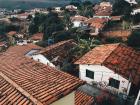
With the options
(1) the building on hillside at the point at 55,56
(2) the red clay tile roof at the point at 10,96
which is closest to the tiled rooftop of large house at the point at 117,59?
(1) the building on hillside at the point at 55,56

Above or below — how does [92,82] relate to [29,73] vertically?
below

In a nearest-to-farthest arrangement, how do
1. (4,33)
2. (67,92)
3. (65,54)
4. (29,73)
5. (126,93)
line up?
(67,92) → (29,73) → (126,93) → (65,54) → (4,33)

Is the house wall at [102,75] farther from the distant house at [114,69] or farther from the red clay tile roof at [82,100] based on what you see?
the red clay tile roof at [82,100]

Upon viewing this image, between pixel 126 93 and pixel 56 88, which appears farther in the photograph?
pixel 126 93

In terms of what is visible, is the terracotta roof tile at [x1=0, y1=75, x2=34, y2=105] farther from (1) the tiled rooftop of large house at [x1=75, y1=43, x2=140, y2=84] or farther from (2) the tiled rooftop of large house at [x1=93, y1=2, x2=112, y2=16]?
(2) the tiled rooftop of large house at [x1=93, y1=2, x2=112, y2=16]

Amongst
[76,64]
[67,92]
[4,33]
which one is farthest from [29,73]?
[4,33]

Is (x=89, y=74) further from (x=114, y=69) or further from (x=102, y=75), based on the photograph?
(x=114, y=69)

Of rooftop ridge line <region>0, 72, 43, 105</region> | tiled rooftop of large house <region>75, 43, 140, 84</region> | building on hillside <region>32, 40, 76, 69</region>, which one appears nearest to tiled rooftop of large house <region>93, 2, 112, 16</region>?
building on hillside <region>32, 40, 76, 69</region>

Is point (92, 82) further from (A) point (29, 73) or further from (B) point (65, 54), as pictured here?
(A) point (29, 73)
